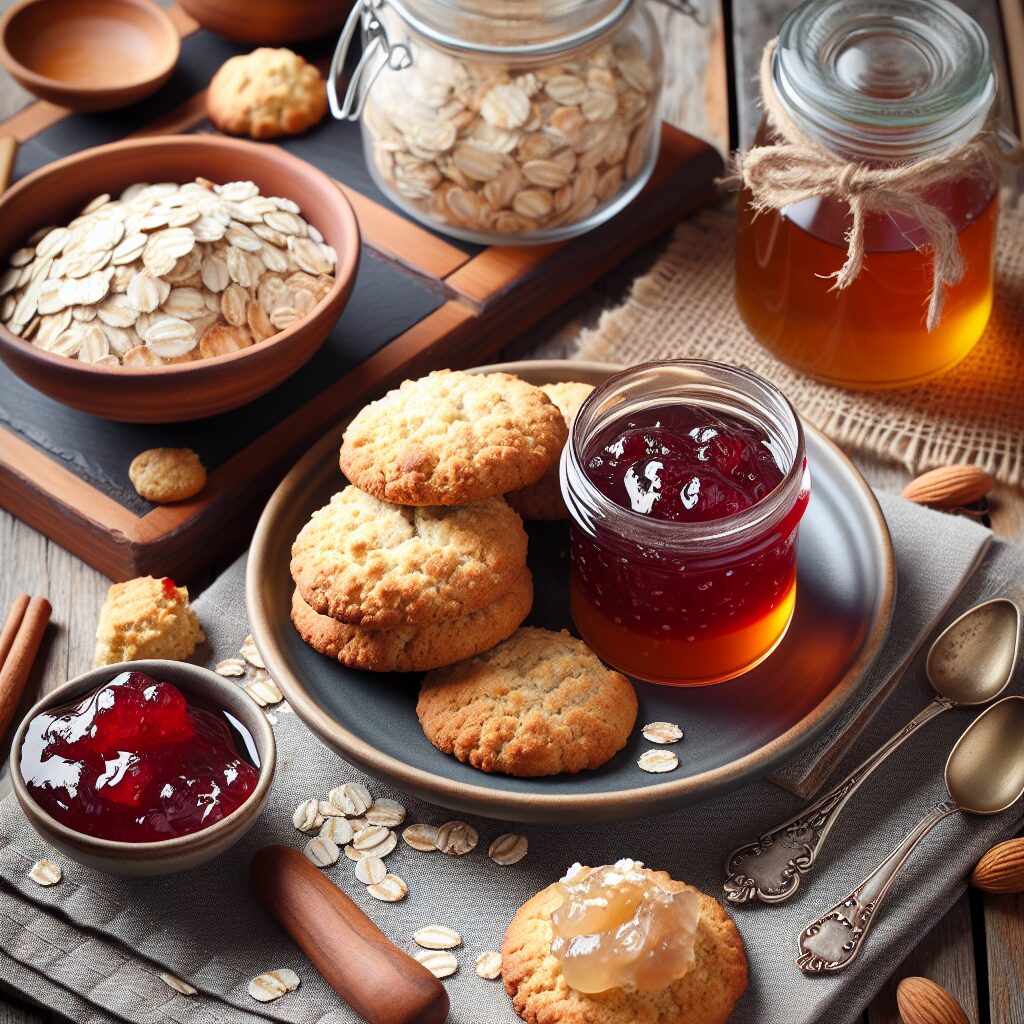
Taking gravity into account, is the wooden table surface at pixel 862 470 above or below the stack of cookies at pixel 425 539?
below

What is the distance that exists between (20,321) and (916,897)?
5.23 ft

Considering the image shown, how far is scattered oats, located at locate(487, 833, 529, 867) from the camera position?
1885mm

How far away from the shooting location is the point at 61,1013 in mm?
1775

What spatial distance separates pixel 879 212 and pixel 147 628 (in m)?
1.31

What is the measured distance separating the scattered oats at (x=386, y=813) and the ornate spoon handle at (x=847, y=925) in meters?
0.55

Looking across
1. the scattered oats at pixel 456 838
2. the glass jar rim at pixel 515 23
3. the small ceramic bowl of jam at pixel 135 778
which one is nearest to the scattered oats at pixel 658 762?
the scattered oats at pixel 456 838

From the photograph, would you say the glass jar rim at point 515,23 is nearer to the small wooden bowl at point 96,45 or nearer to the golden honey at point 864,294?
the golden honey at point 864,294

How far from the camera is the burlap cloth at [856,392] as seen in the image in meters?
2.50

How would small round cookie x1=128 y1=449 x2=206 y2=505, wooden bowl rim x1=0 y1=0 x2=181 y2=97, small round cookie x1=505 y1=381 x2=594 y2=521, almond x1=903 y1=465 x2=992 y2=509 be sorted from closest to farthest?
1. small round cookie x1=505 y1=381 x2=594 y2=521
2. small round cookie x1=128 y1=449 x2=206 y2=505
3. almond x1=903 y1=465 x2=992 y2=509
4. wooden bowl rim x1=0 y1=0 x2=181 y2=97

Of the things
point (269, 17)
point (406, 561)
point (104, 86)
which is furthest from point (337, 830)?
point (269, 17)

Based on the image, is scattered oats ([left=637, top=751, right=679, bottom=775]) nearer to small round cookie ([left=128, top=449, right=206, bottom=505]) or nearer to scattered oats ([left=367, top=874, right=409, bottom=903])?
scattered oats ([left=367, top=874, right=409, bottom=903])

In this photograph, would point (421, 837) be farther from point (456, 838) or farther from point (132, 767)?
point (132, 767)

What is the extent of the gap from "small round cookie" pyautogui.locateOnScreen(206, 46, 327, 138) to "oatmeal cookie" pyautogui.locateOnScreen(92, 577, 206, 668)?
113 centimetres

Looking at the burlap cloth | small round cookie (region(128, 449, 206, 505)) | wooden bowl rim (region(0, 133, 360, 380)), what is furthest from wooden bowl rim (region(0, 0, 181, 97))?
the burlap cloth
